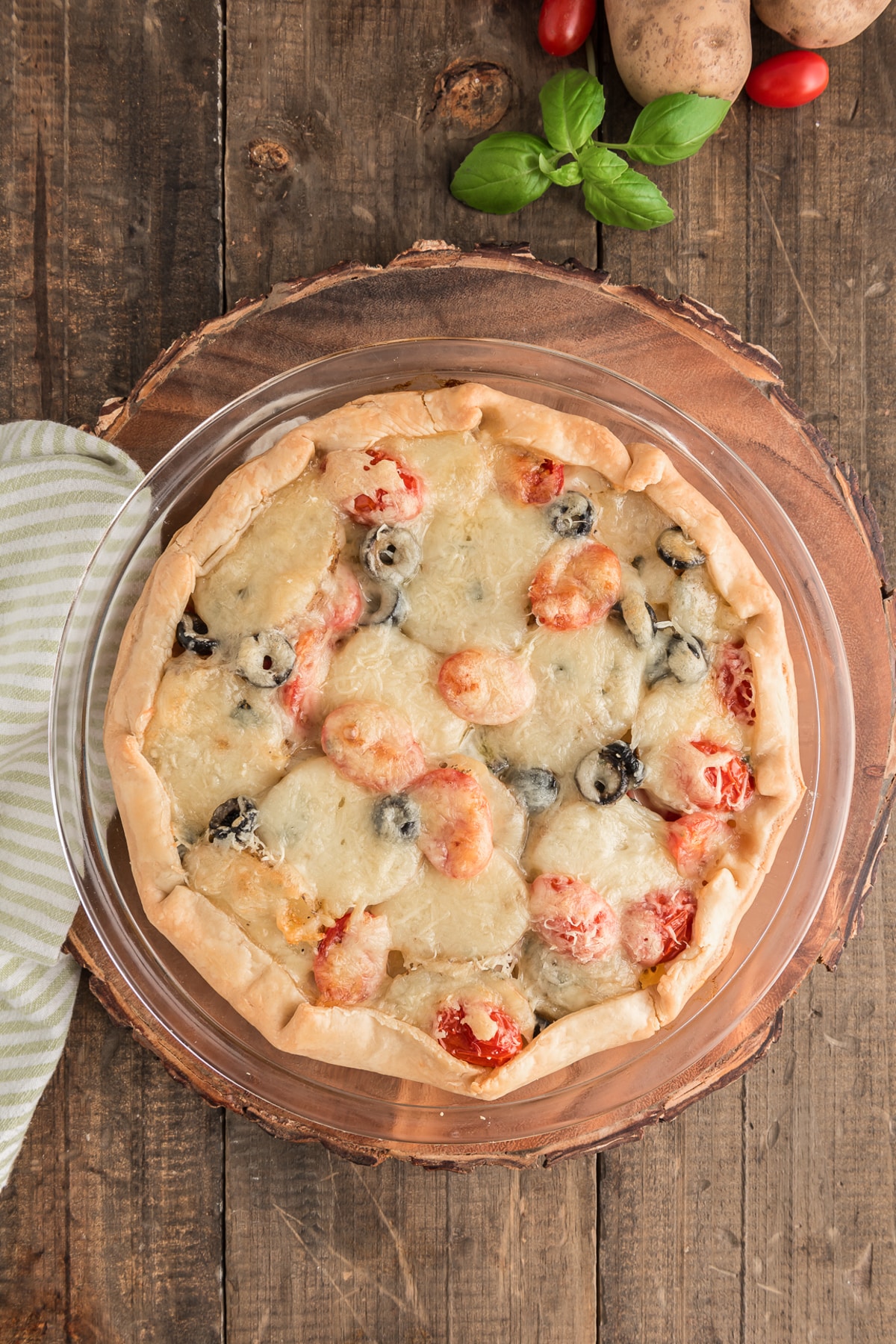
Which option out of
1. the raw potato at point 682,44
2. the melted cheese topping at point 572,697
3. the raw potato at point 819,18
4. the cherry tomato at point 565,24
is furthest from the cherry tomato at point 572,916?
the raw potato at point 819,18

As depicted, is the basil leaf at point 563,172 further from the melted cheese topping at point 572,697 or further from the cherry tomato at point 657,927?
the cherry tomato at point 657,927

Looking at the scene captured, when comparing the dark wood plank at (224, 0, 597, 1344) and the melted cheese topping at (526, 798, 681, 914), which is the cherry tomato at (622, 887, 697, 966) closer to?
the melted cheese topping at (526, 798, 681, 914)

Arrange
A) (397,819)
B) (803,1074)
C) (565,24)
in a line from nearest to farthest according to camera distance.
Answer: (397,819) < (565,24) < (803,1074)

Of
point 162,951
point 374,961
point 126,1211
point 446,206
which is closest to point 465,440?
point 446,206

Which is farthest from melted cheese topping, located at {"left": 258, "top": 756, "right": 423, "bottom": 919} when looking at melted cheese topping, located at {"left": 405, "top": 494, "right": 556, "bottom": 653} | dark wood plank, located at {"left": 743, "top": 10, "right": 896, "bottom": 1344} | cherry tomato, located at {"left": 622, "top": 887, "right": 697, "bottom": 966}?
dark wood plank, located at {"left": 743, "top": 10, "right": 896, "bottom": 1344}

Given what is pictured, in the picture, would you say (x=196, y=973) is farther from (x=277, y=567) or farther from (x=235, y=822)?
(x=277, y=567)

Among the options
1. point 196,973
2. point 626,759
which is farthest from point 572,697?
point 196,973
